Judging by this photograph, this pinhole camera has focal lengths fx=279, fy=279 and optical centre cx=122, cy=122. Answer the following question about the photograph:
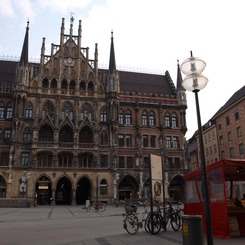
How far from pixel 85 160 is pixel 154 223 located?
31.9m

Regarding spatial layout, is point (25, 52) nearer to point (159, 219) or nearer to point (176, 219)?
point (176, 219)

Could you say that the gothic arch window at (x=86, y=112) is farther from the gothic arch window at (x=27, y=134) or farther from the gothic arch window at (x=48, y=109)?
the gothic arch window at (x=27, y=134)

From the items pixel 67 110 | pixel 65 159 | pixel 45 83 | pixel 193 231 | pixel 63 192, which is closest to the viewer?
Result: pixel 193 231

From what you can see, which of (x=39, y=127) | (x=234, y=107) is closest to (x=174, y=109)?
(x=234, y=107)

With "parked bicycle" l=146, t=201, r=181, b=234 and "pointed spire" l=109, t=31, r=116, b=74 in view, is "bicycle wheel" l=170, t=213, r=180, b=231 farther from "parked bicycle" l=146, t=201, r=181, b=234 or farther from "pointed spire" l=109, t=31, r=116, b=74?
"pointed spire" l=109, t=31, r=116, b=74

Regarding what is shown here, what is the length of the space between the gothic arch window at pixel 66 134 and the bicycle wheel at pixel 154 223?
3299cm

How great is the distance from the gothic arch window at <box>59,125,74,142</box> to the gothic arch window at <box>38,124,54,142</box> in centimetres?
139

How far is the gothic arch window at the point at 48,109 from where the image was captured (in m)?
43.3

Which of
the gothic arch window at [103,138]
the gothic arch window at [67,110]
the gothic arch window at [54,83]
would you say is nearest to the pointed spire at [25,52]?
the gothic arch window at [54,83]

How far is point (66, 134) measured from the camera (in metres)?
43.7

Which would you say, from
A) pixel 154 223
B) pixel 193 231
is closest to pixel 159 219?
pixel 154 223

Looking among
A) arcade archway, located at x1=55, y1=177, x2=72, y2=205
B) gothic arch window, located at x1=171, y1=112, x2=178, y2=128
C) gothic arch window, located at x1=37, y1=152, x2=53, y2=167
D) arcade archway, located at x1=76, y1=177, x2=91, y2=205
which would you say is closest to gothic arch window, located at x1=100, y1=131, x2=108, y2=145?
arcade archway, located at x1=76, y1=177, x2=91, y2=205

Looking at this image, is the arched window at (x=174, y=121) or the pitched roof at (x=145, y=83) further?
the pitched roof at (x=145, y=83)

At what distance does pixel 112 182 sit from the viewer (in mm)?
41938
